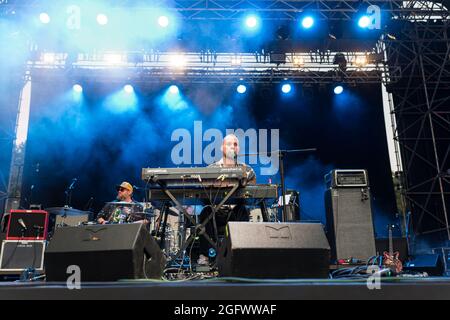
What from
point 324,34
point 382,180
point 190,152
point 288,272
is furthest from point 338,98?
point 288,272

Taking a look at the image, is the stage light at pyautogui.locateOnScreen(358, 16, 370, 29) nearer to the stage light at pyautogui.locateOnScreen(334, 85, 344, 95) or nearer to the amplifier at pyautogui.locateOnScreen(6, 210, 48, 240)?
the stage light at pyautogui.locateOnScreen(334, 85, 344, 95)

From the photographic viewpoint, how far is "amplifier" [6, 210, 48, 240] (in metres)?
5.24

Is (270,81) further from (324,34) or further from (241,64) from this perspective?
(324,34)

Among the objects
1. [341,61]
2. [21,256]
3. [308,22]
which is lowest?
[21,256]

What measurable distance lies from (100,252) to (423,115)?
8.63m

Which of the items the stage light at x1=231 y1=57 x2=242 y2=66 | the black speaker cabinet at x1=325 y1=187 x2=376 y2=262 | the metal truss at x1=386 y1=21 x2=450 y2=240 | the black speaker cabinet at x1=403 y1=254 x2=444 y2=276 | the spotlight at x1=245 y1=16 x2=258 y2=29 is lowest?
the black speaker cabinet at x1=403 y1=254 x2=444 y2=276

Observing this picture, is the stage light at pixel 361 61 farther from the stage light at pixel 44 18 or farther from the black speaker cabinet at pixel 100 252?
the black speaker cabinet at pixel 100 252

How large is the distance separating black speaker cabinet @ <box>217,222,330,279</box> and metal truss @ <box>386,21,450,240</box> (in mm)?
7151

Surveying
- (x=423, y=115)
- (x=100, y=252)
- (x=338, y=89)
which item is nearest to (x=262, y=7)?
(x=338, y=89)

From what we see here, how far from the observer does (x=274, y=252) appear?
6.35ft

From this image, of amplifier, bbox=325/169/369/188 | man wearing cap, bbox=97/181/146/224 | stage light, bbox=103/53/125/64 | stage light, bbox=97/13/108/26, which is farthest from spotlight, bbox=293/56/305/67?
man wearing cap, bbox=97/181/146/224

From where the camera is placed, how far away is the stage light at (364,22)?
7973 mm

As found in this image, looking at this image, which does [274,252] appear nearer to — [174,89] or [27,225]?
[27,225]

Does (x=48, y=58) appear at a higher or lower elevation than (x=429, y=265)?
higher
